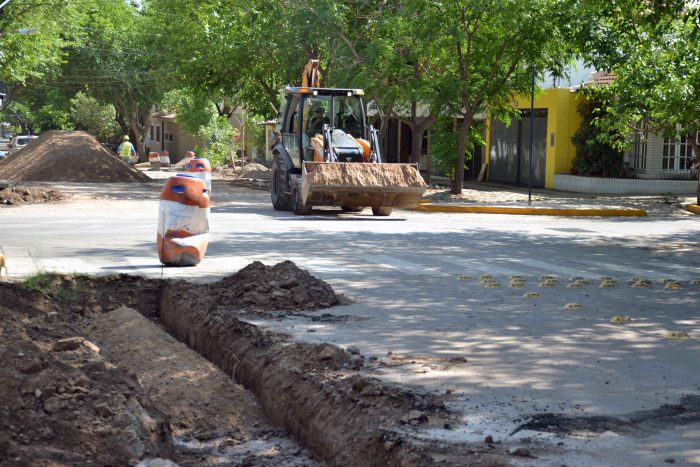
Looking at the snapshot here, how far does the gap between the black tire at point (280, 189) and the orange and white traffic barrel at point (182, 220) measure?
394 inches

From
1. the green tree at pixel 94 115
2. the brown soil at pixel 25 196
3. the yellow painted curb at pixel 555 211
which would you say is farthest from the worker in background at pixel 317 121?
the green tree at pixel 94 115

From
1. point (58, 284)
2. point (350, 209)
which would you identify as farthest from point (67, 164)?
point (58, 284)

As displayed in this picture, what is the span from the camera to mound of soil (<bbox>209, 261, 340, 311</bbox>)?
924 centimetres

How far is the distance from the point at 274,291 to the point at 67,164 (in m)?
26.9

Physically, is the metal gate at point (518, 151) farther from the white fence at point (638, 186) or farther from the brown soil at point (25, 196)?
the brown soil at point (25, 196)

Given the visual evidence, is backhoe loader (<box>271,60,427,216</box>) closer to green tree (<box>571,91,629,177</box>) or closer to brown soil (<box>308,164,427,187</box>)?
brown soil (<box>308,164,427,187</box>)

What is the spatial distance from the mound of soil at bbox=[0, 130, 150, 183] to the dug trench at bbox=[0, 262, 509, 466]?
2503 cm

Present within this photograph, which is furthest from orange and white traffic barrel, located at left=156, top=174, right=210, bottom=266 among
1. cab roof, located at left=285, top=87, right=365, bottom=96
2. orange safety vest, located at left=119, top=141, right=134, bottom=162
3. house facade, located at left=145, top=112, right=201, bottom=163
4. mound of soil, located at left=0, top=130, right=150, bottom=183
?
house facade, located at left=145, top=112, right=201, bottom=163

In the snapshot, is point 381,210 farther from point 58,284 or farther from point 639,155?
point 639,155

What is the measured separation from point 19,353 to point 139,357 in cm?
232

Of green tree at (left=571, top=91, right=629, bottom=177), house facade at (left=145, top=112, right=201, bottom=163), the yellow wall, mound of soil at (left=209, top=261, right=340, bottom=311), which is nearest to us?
mound of soil at (left=209, top=261, right=340, bottom=311)

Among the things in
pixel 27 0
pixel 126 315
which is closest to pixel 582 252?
pixel 126 315

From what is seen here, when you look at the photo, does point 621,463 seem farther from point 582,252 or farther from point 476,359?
point 582,252

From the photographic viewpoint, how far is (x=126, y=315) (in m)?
9.21
